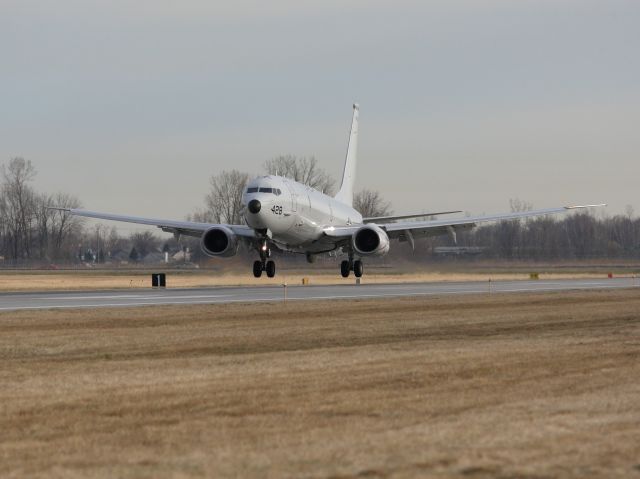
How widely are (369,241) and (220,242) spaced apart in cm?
780

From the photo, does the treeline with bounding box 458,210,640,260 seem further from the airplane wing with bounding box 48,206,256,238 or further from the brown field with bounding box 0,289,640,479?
the brown field with bounding box 0,289,640,479

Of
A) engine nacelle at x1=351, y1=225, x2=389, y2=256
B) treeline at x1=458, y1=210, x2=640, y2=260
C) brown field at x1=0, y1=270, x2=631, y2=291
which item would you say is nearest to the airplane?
engine nacelle at x1=351, y1=225, x2=389, y2=256

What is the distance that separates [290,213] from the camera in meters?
49.0

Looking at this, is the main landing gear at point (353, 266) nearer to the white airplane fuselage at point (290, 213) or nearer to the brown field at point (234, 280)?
the white airplane fuselage at point (290, 213)

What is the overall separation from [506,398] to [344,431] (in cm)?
357

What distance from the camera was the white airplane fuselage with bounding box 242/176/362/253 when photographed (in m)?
47.3

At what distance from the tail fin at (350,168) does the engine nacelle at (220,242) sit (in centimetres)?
1845

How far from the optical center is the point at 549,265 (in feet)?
368

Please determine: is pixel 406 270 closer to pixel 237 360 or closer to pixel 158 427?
pixel 237 360

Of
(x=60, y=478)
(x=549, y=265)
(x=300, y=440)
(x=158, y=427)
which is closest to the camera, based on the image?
(x=60, y=478)

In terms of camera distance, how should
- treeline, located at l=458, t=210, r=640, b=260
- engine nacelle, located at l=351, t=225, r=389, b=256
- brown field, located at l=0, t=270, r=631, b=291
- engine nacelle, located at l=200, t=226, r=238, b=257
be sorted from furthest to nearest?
treeline, located at l=458, t=210, r=640, b=260, brown field, located at l=0, t=270, r=631, b=291, engine nacelle, located at l=351, t=225, r=389, b=256, engine nacelle, located at l=200, t=226, r=238, b=257

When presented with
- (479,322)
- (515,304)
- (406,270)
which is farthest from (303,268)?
(479,322)

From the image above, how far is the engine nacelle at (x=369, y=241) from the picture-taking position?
53719mm

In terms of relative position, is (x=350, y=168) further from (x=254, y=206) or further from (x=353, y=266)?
(x=254, y=206)
